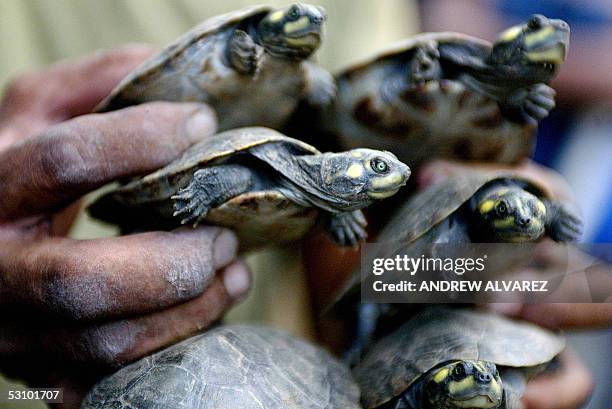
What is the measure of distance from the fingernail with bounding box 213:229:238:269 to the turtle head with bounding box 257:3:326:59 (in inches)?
10.2

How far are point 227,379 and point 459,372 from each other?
0.86 feet

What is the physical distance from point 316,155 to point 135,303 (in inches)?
11.4

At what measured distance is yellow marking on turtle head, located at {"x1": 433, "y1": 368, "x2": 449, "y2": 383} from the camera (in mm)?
657

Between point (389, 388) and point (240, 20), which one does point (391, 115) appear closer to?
point (240, 20)

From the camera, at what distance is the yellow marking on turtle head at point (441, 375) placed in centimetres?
66

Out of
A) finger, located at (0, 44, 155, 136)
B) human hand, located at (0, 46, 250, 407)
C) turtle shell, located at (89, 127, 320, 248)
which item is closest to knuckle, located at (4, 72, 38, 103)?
finger, located at (0, 44, 155, 136)

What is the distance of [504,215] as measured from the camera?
25.5 inches

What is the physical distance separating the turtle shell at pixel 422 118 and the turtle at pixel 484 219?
117mm

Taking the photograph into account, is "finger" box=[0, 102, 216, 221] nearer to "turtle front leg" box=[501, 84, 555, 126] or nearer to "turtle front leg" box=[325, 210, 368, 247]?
"turtle front leg" box=[325, 210, 368, 247]

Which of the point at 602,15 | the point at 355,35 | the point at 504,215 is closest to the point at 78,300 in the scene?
the point at 504,215

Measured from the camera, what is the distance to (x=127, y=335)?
0.71 m

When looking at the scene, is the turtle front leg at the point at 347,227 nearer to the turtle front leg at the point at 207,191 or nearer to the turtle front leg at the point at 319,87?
the turtle front leg at the point at 207,191

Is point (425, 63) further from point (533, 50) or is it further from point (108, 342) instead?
point (108, 342)

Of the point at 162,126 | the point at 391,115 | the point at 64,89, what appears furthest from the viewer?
the point at 64,89
